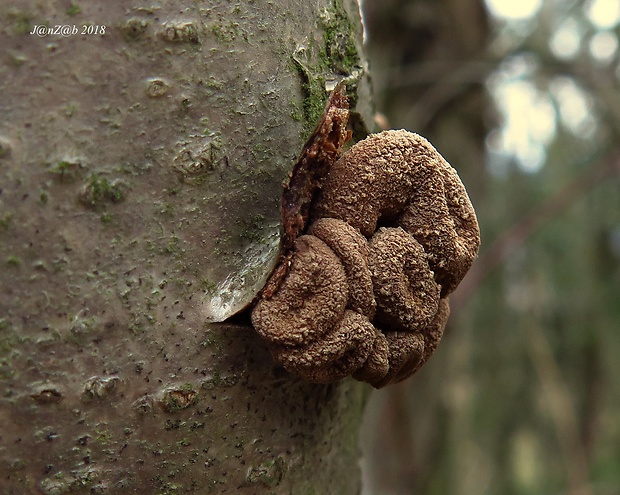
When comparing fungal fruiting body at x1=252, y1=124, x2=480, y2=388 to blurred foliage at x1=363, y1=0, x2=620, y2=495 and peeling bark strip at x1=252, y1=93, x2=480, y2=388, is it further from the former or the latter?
blurred foliage at x1=363, y1=0, x2=620, y2=495

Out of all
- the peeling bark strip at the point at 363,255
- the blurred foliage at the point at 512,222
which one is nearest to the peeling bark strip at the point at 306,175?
the peeling bark strip at the point at 363,255

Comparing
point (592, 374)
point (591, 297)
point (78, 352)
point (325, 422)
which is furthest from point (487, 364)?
point (78, 352)

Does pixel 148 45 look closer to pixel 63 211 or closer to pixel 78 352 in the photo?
pixel 63 211

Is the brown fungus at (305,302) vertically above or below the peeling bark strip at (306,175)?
below

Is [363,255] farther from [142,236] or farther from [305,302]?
[142,236]

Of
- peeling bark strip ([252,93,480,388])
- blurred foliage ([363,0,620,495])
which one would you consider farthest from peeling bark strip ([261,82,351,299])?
blurred foliage ([363,0,620,495])

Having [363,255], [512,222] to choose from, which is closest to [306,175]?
[363,255]

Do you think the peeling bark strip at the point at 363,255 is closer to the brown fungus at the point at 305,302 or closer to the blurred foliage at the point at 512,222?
the brown fungus at the point at 305,302
